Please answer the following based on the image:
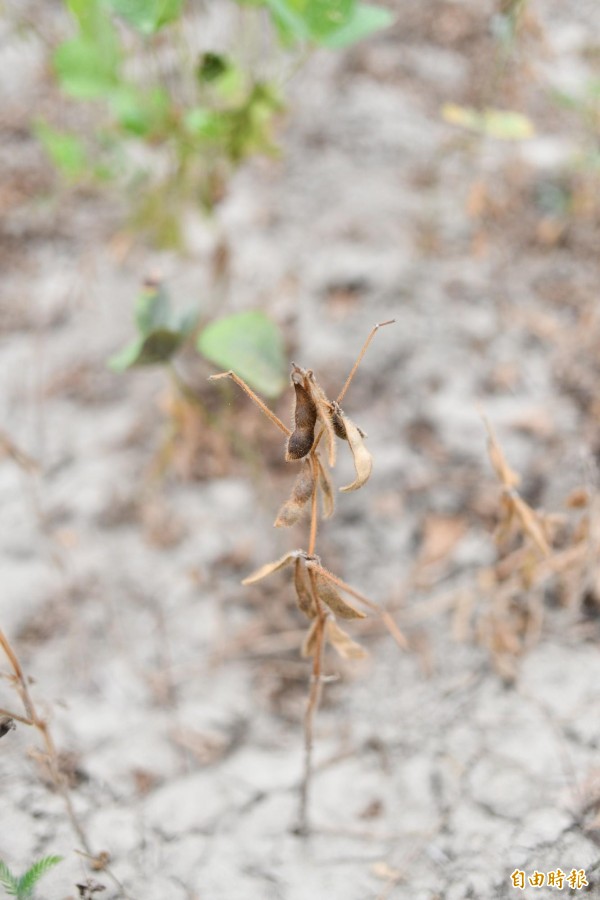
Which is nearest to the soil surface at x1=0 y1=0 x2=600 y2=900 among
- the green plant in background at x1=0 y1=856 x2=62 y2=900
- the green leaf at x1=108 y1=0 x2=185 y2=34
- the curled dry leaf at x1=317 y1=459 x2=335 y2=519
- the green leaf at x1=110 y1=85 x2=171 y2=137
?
the green plant in background at x1=0 y1=856 x2=62 y2=900

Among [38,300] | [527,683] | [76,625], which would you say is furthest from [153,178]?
[527,683]

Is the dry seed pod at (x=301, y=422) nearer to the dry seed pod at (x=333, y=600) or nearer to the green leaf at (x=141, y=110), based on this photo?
the dry seed pod at (x=333, y=600)

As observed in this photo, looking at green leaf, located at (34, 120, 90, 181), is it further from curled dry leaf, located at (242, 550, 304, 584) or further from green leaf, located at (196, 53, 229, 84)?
curled dry leaf, located at (242, 550, 304, 584)

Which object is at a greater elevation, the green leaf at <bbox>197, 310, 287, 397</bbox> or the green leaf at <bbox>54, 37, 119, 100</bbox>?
the green leaf at <bbox>54, 37, 119, 100</bbox>

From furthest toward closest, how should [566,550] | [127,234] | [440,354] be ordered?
[127,234] → [440,354] → [566,550]

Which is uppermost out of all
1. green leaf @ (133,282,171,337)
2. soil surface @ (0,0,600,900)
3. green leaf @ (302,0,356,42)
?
green leaf @ (302,0,356,42)

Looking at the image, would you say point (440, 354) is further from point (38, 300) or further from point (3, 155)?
point (3, 155)
